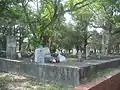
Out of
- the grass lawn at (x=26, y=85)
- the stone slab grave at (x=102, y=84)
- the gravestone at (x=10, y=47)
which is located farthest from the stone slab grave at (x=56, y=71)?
the gravestone at (x=10, y=47)

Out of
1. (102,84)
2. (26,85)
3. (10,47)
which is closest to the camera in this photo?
(102,84)

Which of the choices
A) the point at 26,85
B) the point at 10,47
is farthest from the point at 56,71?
the point at 10,47

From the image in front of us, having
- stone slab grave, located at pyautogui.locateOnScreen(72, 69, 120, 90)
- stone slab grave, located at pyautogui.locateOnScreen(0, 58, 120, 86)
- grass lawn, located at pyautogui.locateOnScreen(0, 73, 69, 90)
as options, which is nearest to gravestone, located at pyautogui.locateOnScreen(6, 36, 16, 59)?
stone slab grave, located at pyautogui.locateOnScreen(0, 58, 120, 86)

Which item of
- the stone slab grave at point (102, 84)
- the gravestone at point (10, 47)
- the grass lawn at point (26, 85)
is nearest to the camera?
the stone slab grave at point (102, 84)

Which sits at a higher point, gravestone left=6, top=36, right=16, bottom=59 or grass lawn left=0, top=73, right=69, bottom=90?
gravestone left=6, top=36, right=16, bottom=59

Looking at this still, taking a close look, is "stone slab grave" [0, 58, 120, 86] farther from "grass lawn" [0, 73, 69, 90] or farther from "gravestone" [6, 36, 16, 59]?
"gravestone" [6, 36, 16, 59]

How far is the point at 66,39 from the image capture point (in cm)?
3878

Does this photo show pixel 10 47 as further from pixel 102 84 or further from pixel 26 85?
pixel 102 84

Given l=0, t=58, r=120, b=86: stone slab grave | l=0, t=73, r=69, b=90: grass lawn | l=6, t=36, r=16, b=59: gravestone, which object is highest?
l=6, t=36, r=16, b=59: gravestone

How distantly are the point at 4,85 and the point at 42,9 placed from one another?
729 inches

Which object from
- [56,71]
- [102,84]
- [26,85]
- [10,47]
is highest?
[10,47]

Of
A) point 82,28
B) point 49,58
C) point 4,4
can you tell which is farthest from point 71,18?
point 4,4

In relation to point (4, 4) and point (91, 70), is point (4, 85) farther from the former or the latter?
point (4, 4)

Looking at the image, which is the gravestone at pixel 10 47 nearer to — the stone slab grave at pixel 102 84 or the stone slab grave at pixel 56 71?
the stone slab grave at pixel 56 71
